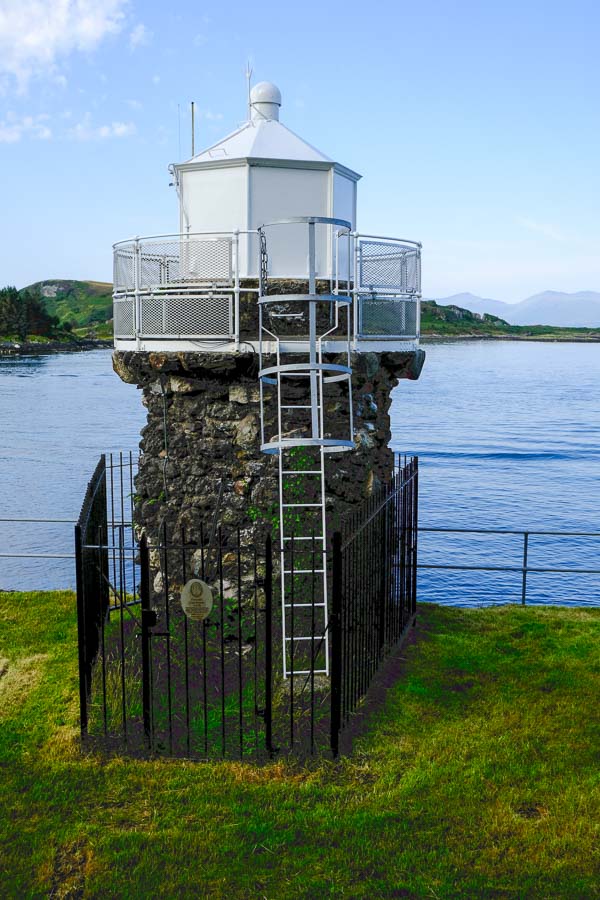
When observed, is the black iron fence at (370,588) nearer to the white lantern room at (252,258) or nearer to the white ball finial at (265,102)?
the white lantern room at (252,258)

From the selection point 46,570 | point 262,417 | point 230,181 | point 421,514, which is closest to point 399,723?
point 262,417

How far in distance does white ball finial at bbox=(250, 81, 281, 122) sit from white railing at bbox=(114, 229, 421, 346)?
2.56 meters

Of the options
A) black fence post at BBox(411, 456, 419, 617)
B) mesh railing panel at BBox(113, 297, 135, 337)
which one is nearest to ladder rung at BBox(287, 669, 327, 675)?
black fence post at BBox(411, 456, 419, 617)

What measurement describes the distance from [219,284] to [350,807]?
7.74 m

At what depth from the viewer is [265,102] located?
47.3ft

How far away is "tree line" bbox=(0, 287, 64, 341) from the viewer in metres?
132

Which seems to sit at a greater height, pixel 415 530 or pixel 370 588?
pixel 415 530

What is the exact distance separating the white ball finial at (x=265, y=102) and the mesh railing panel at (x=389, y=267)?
10.1 feet

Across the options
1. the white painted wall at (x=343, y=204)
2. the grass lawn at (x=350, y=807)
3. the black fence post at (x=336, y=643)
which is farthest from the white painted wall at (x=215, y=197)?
the grass lawn at (x=350, y=807)

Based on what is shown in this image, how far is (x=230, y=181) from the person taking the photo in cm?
1313

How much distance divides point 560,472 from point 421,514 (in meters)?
17.1

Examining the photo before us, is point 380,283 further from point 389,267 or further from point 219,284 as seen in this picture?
point 219,284

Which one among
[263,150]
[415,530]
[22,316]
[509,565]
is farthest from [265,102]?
[22,316]

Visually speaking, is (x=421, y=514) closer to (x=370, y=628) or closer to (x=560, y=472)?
(x=560, y=472)
